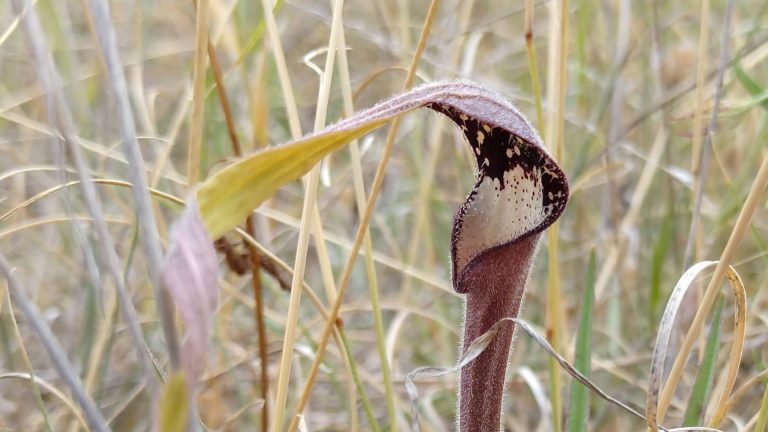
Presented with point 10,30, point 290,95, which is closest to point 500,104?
point 290,95

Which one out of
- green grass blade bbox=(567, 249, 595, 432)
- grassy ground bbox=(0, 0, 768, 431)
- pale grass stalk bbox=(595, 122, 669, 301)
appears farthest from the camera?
pale grass stalk bbox=(595, 122, 669, 301)

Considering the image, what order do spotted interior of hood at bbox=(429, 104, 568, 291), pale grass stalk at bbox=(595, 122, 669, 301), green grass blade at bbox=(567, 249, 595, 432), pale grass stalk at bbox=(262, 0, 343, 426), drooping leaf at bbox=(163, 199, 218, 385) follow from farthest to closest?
1. pale grass stalk at bbox=(595, 122, 669, 301)
2. green grass blade at bbox=(567, 249, 595, 432)
3. pale grass stalk at bbox=(262, 0, 343, 426)
4. spotted interior of hood at bbox=(429, 104, 568, 291)
5. drooping leaf at bbox=(163, 199, 218, 385)

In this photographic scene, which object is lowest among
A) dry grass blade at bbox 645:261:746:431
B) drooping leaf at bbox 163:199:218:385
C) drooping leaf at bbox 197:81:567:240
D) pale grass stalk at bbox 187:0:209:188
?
dry grass blade at bbox 645:261:746:431

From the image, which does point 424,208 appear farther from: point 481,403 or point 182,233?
point 182,233

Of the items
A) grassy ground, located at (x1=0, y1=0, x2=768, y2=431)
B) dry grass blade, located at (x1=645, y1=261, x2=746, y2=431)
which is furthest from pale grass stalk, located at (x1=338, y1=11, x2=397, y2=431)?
dry grass blade, located at (x1=645, y1=261, x2=746, y2=431)

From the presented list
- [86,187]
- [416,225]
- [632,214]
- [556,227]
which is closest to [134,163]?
[86,187]

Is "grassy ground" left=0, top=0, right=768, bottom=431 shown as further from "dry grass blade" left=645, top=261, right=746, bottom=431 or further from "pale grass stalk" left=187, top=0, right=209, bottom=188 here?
"pale grass stalk" left=187, top=0, right=209, bottom=188

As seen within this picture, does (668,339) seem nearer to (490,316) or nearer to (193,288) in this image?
(490,316)
